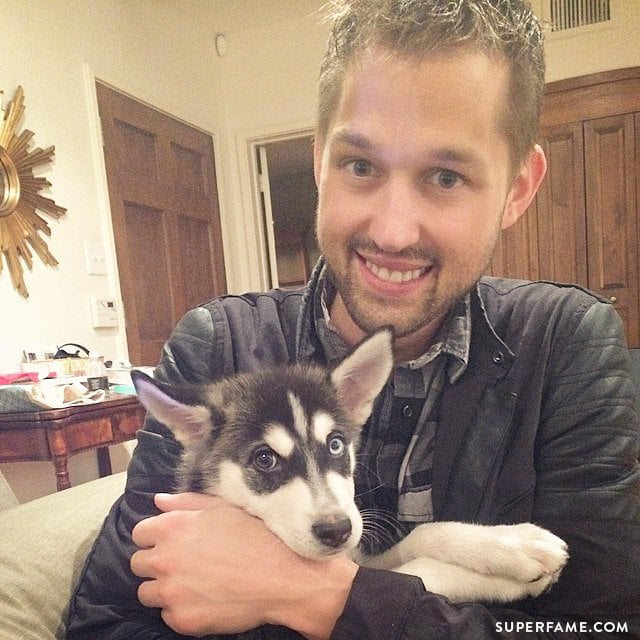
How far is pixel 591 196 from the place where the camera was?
12.5 feet

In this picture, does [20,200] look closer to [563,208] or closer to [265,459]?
[265,459]

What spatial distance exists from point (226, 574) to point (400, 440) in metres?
0.35

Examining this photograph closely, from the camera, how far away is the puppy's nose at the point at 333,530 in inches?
32.0

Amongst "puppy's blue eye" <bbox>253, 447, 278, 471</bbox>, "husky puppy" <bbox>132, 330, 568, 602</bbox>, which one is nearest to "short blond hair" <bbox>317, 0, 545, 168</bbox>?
"husky puppy" <bbox>132, 330, 568, 602</bbox>

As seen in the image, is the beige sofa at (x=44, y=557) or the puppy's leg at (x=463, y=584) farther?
the beige sofa at (x=44, y=557)

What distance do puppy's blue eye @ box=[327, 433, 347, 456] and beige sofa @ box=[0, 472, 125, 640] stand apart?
2.21 ft

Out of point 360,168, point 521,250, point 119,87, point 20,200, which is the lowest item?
point 521,250

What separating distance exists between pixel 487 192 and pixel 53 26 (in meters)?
2.97

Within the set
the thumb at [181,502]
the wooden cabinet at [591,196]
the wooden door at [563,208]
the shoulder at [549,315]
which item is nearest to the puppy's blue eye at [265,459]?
the thumb at [181,502]

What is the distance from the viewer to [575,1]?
389 cm

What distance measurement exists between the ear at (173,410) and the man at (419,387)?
39 mm

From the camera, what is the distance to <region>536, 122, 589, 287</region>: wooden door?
12.5ft

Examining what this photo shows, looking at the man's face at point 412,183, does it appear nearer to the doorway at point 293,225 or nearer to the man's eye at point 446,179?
the man's eye at point 446,179

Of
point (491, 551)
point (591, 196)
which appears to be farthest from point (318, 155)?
point (591, 196)
